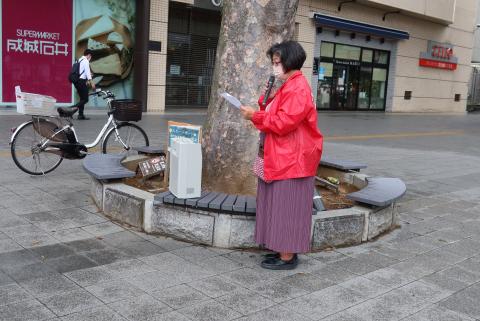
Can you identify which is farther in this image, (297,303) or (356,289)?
(356,289)

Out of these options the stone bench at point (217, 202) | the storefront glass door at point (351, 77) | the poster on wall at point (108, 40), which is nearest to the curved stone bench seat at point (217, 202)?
the stone bench at point (217, 202)

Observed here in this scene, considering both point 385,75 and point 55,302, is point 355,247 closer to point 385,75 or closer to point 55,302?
point 55,302

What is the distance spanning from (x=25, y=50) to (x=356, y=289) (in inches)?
538

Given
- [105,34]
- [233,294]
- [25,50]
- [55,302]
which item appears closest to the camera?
[55,302]

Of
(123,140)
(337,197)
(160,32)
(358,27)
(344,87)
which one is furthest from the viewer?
(344,87)

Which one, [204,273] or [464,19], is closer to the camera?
[204,273]

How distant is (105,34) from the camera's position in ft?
54.1

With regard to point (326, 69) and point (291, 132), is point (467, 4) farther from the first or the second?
point (291, 132)

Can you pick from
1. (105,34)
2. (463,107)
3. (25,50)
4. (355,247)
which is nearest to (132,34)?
(105,34)

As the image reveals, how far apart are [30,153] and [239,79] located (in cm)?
308

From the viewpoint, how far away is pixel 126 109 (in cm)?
759

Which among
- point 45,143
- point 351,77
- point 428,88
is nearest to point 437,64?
point 428,88

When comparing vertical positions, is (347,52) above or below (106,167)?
above

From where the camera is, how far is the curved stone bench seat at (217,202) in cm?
450
